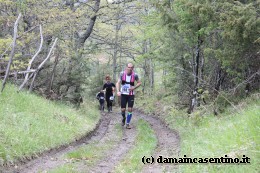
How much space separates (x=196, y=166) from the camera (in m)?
5.66

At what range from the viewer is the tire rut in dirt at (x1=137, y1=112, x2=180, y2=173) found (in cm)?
648

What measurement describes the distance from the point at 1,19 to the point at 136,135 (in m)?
6.52

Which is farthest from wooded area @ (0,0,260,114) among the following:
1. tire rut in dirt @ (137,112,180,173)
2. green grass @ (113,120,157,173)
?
green grass @ (113,120,157,173)

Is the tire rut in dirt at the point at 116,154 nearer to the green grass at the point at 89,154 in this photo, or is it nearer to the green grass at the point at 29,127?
the green grass at the point at 89,154

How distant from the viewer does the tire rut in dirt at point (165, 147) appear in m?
6.48

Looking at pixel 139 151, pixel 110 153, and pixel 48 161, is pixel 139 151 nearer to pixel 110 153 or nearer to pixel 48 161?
pixel 110 153

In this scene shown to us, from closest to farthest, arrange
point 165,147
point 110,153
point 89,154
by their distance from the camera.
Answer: point 89,154, point 110,153, point 165,147

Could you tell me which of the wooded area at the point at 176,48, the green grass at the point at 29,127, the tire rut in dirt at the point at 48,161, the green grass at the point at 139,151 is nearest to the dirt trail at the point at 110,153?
the tire rut in dirt at the point at 48,161

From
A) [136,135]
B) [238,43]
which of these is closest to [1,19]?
[136,135]

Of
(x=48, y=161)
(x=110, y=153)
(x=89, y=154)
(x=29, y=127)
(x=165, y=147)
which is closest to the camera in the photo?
(x=48, y=161)

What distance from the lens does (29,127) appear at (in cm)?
802

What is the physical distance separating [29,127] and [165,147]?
3.65 m

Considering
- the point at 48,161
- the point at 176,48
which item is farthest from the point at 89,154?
the point at 176,48

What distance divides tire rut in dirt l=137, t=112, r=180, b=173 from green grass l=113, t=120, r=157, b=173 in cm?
17
